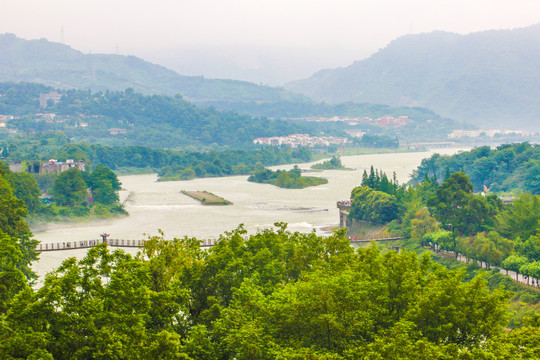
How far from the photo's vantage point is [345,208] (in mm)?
54062

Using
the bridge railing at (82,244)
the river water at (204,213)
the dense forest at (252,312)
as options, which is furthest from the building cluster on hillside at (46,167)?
the dense forest at (252,312)

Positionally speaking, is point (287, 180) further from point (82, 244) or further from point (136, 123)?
point (136, 123)

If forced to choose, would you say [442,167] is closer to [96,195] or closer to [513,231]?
[96,195]

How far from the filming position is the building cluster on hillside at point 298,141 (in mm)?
169600

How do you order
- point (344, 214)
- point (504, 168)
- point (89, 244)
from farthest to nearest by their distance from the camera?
point (504, 168)
point (344, 214)
point (89, 244)

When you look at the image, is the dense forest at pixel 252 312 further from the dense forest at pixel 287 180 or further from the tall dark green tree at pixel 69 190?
the dense forest at pixel 287 180

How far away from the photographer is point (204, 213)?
209 ft

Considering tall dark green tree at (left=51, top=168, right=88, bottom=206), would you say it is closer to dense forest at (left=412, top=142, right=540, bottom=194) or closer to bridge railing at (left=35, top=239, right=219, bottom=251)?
bridge railing at (left=35, top=239, right=219, bottom=251)

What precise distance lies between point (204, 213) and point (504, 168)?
32.2 m

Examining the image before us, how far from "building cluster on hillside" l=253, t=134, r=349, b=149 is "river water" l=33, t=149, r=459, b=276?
73256mm

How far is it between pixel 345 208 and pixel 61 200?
85.5 feet

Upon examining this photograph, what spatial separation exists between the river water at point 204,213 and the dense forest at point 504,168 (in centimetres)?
1342

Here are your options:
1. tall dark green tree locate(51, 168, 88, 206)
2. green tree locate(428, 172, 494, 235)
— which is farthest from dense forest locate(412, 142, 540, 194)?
tall dark green tree locate(51, 168, 88, 206)

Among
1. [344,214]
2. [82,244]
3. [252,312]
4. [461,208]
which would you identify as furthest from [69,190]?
[252,312]
